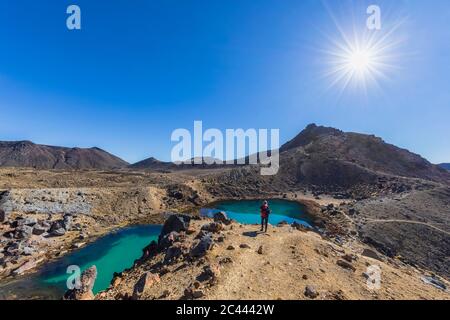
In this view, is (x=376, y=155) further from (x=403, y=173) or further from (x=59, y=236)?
(x=59, y=236)

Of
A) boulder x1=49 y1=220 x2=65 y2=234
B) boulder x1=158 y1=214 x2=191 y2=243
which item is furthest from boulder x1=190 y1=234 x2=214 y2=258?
boulder x1=49 y1=220 x2=65 y2=234

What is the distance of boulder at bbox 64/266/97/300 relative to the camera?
13702 millimetres

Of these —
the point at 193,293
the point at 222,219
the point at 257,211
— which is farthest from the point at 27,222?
the point at 257,211

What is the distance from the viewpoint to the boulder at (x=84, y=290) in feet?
45.0

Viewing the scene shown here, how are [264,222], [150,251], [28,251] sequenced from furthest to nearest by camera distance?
[28,251]
[264,222]
[150,251]

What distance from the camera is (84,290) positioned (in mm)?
14234

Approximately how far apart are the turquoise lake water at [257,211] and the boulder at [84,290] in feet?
88.1

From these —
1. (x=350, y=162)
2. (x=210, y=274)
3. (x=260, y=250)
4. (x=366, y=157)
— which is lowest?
(x=210, y=274)

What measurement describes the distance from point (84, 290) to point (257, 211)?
37.6 meters

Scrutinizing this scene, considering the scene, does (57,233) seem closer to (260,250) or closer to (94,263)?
(94,263)

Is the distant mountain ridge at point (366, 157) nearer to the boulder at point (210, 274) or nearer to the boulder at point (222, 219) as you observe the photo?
the boulder at point (222, 219)

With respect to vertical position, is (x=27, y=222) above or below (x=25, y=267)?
above

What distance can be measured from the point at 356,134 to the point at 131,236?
9512 cm
